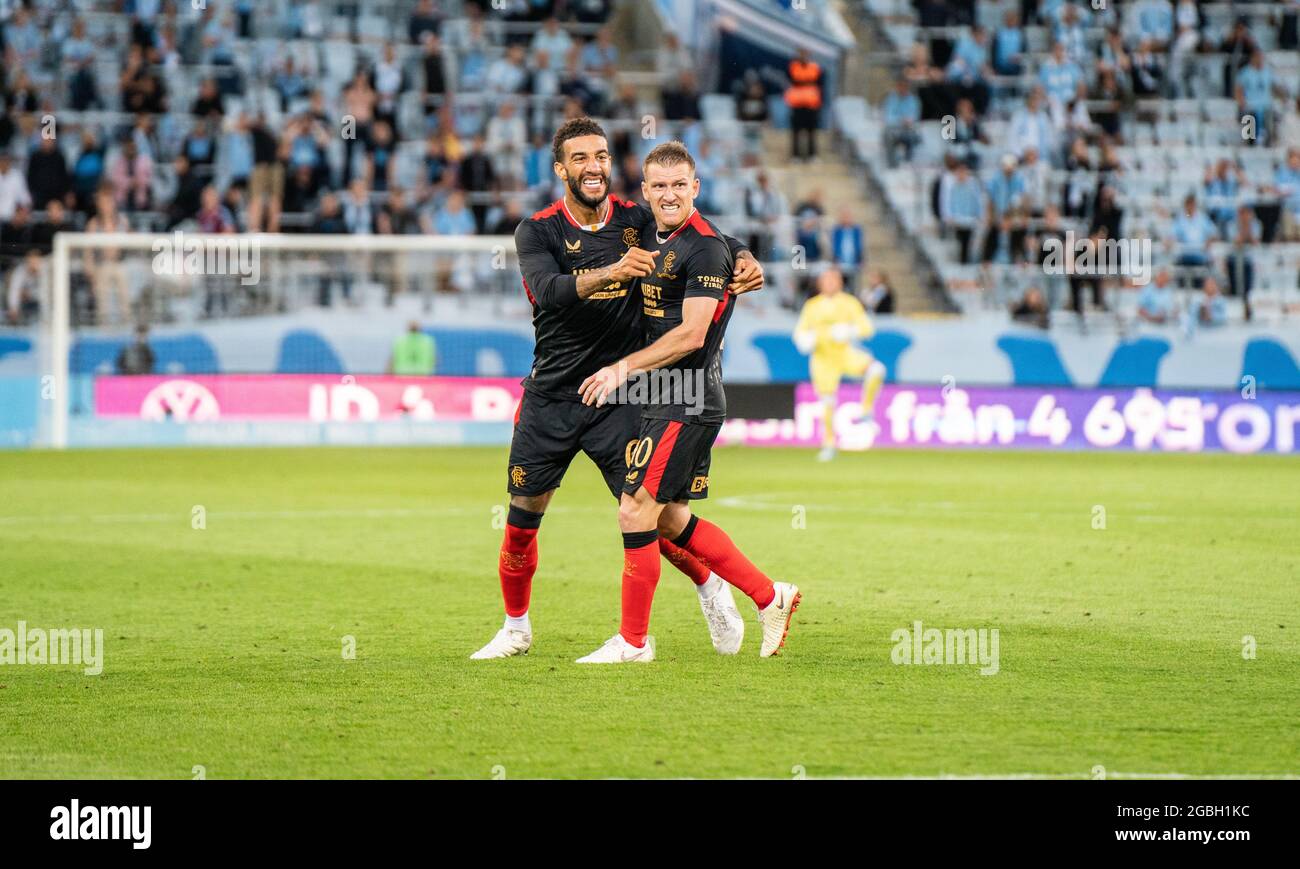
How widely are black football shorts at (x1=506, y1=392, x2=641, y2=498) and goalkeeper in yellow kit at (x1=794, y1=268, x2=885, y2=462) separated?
40.0 ft

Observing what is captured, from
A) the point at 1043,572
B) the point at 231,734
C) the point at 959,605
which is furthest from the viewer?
the point at 1043,572

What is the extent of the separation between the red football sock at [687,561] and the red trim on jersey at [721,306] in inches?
36.9

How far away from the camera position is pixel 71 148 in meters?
23.0

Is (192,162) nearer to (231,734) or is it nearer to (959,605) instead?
(959,605)

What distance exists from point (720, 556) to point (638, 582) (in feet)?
1.31

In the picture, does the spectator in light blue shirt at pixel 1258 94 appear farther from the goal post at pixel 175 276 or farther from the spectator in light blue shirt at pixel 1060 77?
the goal post at pixel 175 276

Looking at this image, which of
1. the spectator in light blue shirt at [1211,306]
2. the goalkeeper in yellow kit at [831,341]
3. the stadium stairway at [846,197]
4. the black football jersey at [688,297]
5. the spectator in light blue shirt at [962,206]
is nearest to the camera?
the black football jersey at [688,297]

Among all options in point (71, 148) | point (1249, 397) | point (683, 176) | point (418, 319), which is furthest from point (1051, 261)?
point (683, 176)

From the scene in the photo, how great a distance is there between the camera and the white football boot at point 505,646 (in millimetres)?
7285

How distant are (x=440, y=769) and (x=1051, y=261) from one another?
19141 millimetres

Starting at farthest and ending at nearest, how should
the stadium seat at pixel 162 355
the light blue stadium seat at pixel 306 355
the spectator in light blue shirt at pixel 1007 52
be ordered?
the spectator in light blue shirt at pixel 1007 52 → the light blue stadium seat at pixel 306 355 → the stadium seat at pixel 162 355

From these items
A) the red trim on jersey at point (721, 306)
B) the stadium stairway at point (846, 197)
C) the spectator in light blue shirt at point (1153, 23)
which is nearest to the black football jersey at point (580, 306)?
the red trim on jersey at point (721, 306)

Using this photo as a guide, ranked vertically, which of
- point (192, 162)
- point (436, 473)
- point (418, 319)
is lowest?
point (436, 473)
